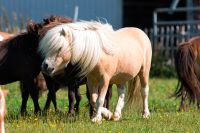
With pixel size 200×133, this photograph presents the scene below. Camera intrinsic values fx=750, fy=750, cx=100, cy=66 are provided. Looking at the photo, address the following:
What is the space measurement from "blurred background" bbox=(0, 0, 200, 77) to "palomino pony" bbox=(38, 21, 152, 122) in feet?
34.6

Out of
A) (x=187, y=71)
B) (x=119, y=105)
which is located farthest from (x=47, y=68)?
(x=187, y=71)

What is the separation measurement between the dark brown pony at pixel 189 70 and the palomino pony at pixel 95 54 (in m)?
1.96

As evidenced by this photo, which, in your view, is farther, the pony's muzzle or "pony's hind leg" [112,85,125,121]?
"pony's hind leg" [112,85,125,121]

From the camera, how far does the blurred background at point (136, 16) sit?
81.5ft

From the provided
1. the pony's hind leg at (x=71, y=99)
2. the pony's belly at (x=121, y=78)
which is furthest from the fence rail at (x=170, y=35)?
the pony's belly at (x=121, y=78)

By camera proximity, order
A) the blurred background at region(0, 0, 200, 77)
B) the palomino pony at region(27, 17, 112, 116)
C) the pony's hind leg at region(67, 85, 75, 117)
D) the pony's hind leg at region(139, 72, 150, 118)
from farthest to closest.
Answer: the blurred background at region(0, 0, 200, 77) → the pony's hind leg at region(139, 72, 150, 118) → the pony's hind leg at region(67, 85, 75, 117) → the palomino pony at region(27, 17, 112, 116)

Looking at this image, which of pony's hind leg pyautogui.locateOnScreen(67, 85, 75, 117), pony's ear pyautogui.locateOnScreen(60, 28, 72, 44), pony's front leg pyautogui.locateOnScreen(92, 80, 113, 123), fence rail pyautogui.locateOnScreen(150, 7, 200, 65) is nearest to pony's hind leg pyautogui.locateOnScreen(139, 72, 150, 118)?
pony's hind leg pyautogui.locateOnScreen(67, 85, 75, 117)

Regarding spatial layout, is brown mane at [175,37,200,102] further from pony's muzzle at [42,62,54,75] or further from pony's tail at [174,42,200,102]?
pony's muzzle at [42,62,54,75]

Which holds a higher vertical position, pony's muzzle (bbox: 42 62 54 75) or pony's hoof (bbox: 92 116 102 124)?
pony's muzzle (bbox: 42 62 54 75)

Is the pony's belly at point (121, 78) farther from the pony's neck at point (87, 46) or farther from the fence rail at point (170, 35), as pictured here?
the fence rail at point (170, 35)

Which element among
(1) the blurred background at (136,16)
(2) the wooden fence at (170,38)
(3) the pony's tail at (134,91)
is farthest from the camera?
(2) the wooden fence at (170,38)

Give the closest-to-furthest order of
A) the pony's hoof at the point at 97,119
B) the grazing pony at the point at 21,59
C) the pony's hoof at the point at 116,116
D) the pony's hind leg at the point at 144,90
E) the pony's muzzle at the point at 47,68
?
the pony's muzzle at the point at 47,68, the pony's hoof at the point at 97,119, the pony's hoof at the point at 116,116, the grazing pony at the point at 21,59, the pony's hind leg at the point at 144,90

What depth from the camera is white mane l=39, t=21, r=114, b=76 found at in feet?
36.3

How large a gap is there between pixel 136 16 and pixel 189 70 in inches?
691
